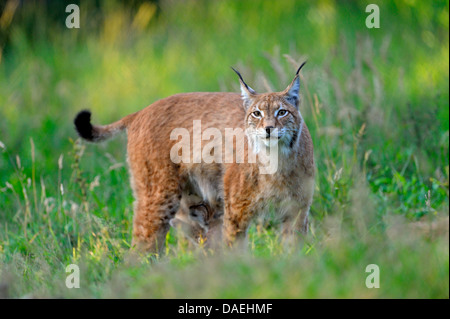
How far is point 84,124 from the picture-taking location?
5.42 metres

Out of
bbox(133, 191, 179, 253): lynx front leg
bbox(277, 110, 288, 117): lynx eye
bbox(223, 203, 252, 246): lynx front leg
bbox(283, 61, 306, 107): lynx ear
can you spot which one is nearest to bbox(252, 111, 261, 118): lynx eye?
bbox(277, 110, 288, 117): lynx eye

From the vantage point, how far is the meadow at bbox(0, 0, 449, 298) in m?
3.58

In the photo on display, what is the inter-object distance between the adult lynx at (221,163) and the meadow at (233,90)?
25cm

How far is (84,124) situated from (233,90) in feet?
8.76

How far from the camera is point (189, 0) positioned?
40.6 ft

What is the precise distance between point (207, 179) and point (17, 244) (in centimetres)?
170

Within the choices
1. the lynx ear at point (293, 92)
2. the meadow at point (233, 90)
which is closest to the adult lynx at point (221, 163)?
the lynx ear at point (293, 92)

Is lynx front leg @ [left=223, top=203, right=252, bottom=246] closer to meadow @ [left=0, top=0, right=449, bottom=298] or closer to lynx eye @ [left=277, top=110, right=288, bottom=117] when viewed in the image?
meadow @ [left=0, top=0, right=449, bottom=298]

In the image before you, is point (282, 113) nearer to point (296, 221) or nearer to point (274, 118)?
point (274, 118)

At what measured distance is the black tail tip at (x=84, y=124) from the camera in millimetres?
5375

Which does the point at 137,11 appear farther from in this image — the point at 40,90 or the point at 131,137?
the point at 131,137

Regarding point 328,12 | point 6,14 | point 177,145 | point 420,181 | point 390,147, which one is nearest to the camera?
point 177,145

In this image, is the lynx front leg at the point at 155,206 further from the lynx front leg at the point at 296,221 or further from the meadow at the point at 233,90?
the lynx front leg at the point at 296,221

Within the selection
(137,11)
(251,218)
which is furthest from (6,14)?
(251,218)
